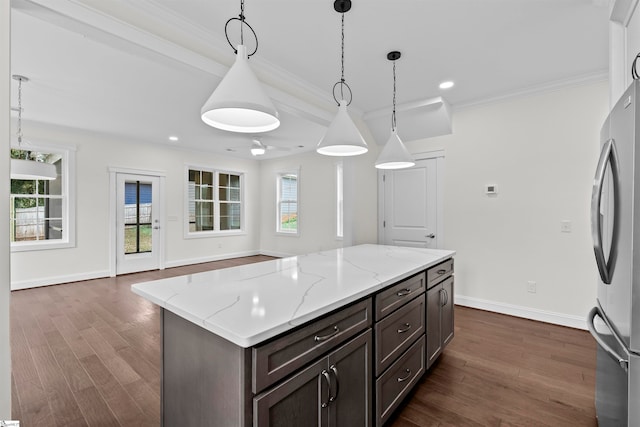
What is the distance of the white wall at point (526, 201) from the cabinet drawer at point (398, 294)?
215 centimetres

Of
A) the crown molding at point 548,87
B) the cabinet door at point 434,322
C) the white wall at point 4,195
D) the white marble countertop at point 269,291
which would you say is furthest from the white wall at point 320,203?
the white wall at point 4,195

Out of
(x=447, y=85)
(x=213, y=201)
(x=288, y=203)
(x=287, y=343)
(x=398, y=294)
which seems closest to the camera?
(x=287, y=343)

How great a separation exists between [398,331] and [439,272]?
0.80m

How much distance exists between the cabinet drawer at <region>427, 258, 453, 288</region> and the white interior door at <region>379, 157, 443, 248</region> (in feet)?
5.29

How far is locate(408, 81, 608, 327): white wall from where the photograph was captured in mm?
3113

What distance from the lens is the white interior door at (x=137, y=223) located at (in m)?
5.57

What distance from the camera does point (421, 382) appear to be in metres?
2.17

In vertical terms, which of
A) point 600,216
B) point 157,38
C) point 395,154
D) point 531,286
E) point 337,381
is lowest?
point 531,286

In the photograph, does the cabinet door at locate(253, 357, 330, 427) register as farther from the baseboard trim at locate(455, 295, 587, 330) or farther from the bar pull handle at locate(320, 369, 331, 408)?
the baseboard trim at locate(455, 295, 587, 330)

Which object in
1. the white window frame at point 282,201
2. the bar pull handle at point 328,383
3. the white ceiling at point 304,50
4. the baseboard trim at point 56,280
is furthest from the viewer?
the white window frame at point 282,201

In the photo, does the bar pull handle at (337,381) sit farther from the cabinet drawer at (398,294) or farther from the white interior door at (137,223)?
the white interior door at (137,223)

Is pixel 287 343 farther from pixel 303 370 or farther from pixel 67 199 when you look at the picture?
pixel 67 199

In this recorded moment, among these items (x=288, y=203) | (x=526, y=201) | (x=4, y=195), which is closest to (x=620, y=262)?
(x=4, y=195)

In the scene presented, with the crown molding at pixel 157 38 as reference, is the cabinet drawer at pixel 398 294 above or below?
below
